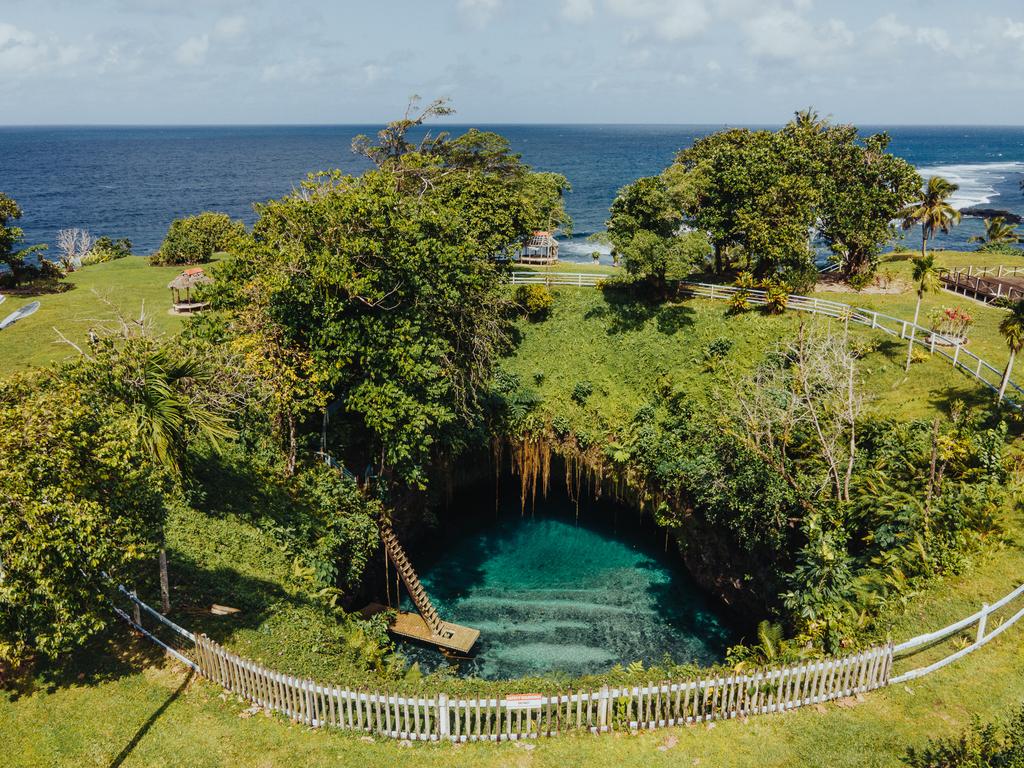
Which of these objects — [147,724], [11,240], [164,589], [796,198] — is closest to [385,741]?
[147,724]

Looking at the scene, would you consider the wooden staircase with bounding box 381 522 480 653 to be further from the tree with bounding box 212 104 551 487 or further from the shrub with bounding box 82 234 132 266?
the shrub with bounding box 82 234 132 266

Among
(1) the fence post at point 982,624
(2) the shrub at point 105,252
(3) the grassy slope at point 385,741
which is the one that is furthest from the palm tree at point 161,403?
(2) the shrub at point 105,252

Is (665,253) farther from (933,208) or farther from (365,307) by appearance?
(933,208)

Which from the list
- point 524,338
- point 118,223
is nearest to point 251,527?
point 524,338

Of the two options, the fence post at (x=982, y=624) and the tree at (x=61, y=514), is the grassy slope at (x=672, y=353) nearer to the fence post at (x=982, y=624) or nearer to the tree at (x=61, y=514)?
the fence post at (x=982, y=624)

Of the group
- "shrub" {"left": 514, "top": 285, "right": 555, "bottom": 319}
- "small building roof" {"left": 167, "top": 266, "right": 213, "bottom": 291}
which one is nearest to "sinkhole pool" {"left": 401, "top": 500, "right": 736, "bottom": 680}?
"shrub" {"left": 514, "top": 285, "right": 555, "bottom": 319}

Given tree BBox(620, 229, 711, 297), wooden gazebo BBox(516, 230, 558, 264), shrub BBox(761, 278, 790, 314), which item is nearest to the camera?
shrub BBox(761, 278, 790, 314)
